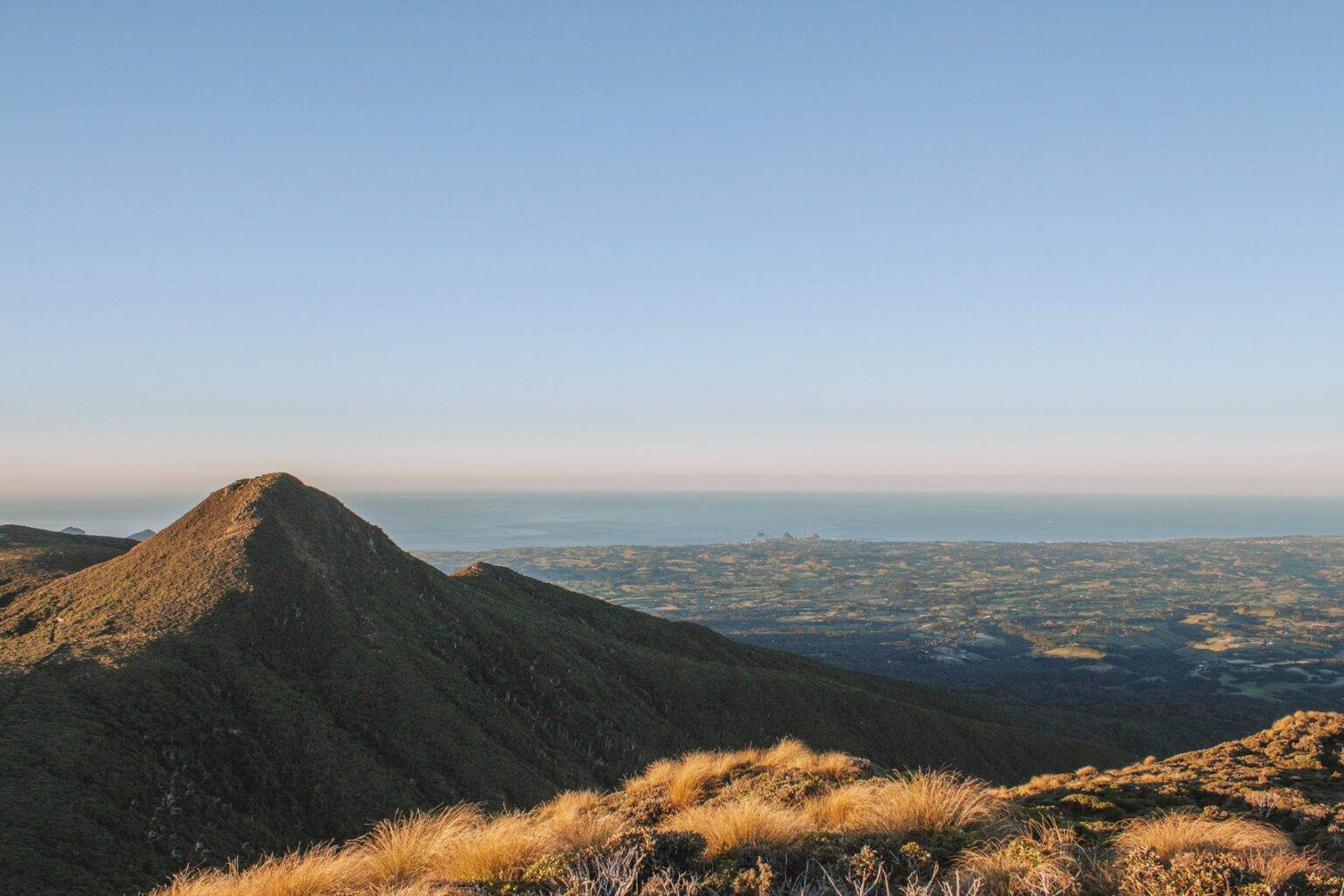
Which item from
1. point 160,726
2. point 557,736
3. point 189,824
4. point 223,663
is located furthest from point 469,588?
point 189,824

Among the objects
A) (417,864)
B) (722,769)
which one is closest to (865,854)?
(417,864)

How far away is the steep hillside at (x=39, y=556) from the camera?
119 feet

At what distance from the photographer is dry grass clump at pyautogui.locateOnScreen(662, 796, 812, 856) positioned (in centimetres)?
767

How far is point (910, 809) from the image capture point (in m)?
8.49

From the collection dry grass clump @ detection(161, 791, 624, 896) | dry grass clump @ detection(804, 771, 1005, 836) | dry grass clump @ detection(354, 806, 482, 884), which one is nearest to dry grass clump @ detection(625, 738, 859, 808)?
dry grass clump @ detection(804, 771, 1005, 836)

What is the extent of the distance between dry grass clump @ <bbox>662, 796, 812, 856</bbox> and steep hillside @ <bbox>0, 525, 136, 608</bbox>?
42.5 metres

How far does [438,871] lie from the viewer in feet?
24.7

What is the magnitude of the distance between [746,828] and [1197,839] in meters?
5.02

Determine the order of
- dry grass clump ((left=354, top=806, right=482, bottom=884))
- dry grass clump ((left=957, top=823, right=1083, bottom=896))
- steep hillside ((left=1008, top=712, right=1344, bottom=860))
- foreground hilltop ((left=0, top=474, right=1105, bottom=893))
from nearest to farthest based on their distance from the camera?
dry grass clump ((left=957, top=823, right=1083, bottom=896)), dry grass clump ((left=354, top=806, right=482, bottom=884)), steep hillside ((left=1008, top=712, right=1344, bottom=860)), foreground hilltop ((left=0, top=474, right=1105, bottom=893))

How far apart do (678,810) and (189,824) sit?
54.5 feet

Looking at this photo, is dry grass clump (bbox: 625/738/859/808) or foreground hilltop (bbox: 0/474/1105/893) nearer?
dry grass clump (bbox: 625/738/859/808)

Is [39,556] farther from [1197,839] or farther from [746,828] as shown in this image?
[1197,839]

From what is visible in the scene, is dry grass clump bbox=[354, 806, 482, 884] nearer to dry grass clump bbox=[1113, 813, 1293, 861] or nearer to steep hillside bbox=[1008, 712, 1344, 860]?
dry grass clump bbox=[1113, 813, 1293, 861]

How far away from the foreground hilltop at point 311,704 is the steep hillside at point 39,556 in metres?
1.27
